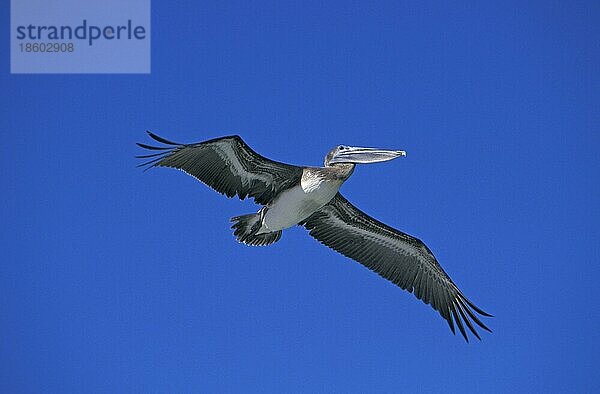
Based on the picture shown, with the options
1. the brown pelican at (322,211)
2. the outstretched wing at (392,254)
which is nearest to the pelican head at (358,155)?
the brown pelican at (322,211)

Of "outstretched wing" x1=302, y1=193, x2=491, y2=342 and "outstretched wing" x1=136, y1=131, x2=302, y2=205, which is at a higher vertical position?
"outstretched wing" x1=136, y1=131, x2=302, y2=205

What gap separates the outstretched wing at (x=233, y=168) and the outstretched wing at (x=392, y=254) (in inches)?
34.8

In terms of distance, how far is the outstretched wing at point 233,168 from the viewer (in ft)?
28.4

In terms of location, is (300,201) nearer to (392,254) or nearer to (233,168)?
(233,168)

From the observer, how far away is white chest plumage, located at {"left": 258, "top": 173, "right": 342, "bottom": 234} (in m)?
8.73

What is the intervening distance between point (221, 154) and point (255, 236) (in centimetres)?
94

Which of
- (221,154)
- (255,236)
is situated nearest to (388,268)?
(255,236)

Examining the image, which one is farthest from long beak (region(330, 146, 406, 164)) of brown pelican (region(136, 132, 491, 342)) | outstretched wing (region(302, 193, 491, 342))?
outstretched wing (region(302, 193, 491, 342))

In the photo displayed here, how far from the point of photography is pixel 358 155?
8.74 m

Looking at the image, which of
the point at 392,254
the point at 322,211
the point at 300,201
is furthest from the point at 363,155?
the point at 392,254

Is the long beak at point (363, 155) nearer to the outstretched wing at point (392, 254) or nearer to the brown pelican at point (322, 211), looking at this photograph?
the brown pelican at point (322, 211)

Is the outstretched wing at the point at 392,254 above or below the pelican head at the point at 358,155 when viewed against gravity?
below

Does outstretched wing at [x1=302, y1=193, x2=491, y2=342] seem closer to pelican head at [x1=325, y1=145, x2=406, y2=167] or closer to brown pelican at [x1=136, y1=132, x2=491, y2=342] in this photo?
brown pelican at [x1=136, y1=132, x2=491, y2=342]

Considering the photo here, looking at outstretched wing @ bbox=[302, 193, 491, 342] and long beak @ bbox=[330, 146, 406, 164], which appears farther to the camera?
outstretched wing @ bbox=[302, 193, 491, 342]
